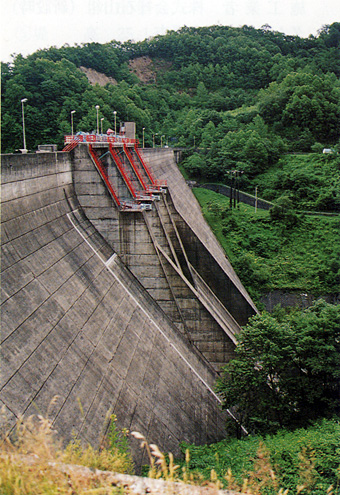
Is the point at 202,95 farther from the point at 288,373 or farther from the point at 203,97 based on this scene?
the point at 288,373

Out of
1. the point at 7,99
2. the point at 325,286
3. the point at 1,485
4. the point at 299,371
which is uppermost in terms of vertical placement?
the point at 7,99

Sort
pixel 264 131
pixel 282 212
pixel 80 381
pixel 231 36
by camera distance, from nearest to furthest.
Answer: pixel 80 381 < pixel 282 212 < pixel 264 131 < pixel 231 36

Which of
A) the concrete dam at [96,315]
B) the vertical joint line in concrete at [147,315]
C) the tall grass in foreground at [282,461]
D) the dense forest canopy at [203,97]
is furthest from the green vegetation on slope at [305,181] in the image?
the tall grass in foreground at [282,461]

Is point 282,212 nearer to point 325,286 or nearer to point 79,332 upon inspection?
point 325,286

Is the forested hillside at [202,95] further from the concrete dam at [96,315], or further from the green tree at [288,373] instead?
the green tree at [288,373]

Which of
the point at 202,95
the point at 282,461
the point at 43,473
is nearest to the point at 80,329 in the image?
the point at 282,461

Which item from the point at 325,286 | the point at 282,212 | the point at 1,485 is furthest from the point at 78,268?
the point at 282,212
